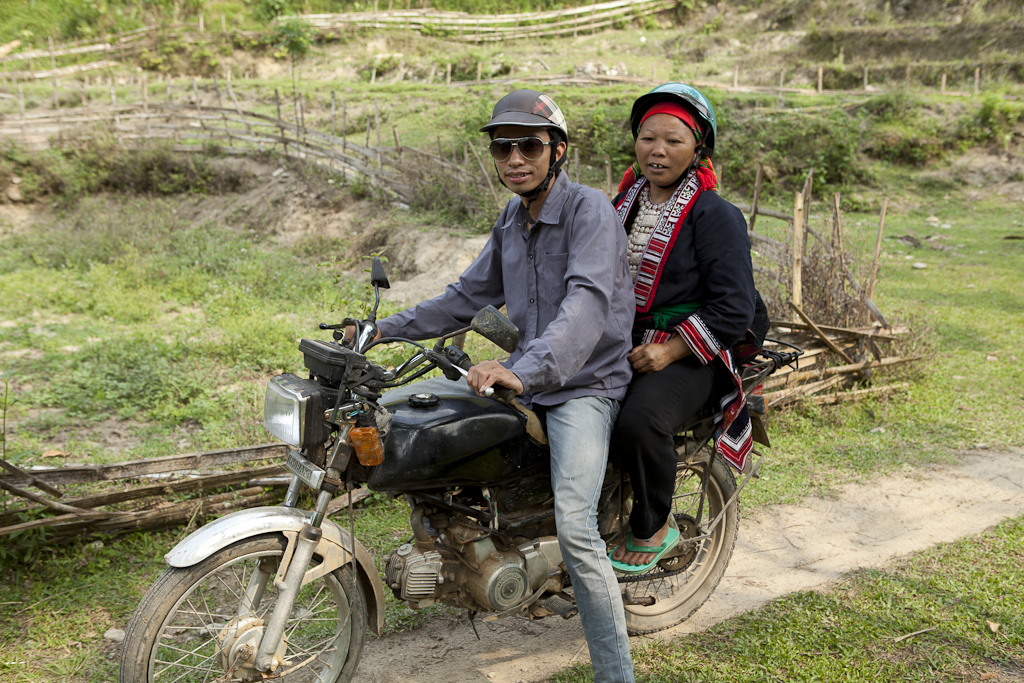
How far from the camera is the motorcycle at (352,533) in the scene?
7.17 feet

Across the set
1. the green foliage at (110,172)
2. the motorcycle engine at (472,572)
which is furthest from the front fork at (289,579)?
the green foliage at (110,172)

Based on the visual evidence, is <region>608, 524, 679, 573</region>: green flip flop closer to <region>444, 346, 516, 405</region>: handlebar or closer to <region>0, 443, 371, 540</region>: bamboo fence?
<region>444, 346, 516, 405</region>: handlebar

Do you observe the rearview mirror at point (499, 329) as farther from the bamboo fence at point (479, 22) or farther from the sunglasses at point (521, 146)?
the bamboo fence at point (479, 22)

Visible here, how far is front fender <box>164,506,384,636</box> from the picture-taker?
2.16 m

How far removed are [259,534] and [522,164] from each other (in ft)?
5.08

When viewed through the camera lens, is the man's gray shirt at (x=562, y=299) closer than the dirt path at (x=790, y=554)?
Yes

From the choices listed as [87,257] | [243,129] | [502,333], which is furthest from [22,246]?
[502,333]

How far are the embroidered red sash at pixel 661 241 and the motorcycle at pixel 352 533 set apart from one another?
0.61 meters

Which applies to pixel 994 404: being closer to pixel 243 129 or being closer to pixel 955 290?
pixel 955 290

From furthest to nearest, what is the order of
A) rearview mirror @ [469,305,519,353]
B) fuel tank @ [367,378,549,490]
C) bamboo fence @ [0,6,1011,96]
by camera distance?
bamboo fence @ [0,6,1011,96]
fuel tank @ [367,378,549,490]
rearview mirror @ [469,305,519,353]

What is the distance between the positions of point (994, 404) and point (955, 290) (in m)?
3.98

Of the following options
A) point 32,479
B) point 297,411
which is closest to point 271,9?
point 32,479

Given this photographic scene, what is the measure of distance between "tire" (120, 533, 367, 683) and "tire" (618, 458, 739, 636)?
4.30ft

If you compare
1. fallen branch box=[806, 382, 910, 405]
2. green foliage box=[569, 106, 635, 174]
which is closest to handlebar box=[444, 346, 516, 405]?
fallen branch box=[806, 382, 910, 405]
